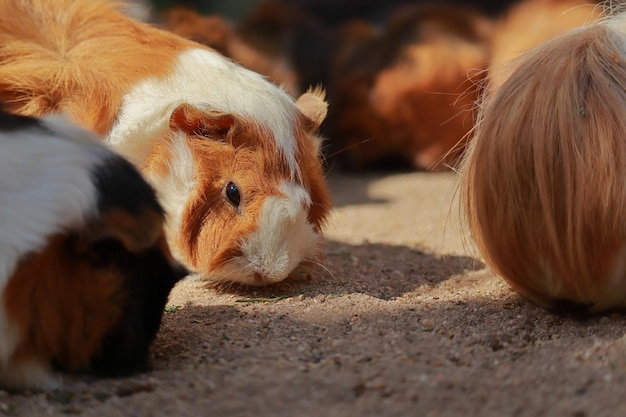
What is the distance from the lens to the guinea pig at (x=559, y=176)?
204 centimetres

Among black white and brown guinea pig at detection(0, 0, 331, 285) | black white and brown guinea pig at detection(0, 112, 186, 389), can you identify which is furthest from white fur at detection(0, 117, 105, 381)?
black white and brown guinea pig at detection(0, 0, 331, 285)

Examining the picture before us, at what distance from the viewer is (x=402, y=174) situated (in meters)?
5.65

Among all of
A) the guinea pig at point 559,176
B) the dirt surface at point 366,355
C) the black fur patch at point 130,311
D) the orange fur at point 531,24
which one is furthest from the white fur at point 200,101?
the orange fur at point 531,24

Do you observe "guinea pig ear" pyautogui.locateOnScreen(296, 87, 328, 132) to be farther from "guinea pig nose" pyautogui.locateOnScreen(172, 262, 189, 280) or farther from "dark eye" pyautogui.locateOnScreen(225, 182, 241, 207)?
"guinea pig nose" pyautogui.locateOnScreen(172, 262, 189, 280)

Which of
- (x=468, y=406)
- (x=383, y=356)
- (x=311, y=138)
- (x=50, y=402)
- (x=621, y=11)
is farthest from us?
(x=311, y=138)

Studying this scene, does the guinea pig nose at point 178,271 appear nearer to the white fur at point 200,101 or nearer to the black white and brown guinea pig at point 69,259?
the black white and brown guinea pig at point 69,259

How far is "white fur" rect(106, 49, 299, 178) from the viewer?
260cm

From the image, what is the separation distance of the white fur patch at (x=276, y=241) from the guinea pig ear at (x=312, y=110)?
0.45 metres

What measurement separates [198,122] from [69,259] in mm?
936

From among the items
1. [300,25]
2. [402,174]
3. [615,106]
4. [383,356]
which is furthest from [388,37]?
[383,356]

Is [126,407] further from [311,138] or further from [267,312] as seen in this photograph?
[311,138]

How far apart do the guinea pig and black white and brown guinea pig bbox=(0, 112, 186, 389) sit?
0.89 metres

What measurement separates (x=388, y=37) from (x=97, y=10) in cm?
335

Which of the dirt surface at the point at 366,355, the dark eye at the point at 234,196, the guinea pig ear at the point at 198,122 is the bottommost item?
the dirt surface at the point at 366,355
